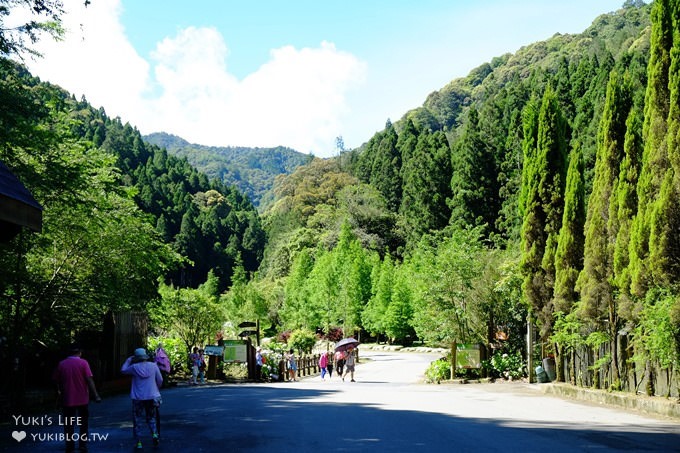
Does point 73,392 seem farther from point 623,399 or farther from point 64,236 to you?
point 623,399

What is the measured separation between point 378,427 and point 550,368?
1259 centimetres

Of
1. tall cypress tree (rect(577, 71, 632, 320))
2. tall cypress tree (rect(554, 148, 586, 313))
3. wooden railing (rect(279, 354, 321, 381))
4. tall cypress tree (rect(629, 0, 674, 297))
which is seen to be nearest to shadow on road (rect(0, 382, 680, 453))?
tall cypress tree (rect(629, 0, 674, 297))

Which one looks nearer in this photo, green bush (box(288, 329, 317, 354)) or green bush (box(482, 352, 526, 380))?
green bush (box(482, 352, 526, 380))

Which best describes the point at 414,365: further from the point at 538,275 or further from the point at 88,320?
the point at 88,320

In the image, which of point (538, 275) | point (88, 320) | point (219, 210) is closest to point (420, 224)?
point (538, 275)

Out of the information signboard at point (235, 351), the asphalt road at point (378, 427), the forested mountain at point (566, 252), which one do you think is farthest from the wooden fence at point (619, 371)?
the information signboard at point (235, 351)

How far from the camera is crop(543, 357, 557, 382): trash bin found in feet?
73.7

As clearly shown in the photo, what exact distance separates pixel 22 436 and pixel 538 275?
16.6 meters

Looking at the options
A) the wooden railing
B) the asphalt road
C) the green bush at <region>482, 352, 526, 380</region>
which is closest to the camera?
the asphalt road

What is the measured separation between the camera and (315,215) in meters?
97.0

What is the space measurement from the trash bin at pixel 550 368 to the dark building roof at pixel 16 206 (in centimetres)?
1863

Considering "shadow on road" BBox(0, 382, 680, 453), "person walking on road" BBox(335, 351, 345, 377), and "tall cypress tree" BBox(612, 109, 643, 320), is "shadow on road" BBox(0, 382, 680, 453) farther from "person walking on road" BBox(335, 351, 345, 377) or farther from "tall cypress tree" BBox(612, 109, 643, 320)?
"person walking on road" BBox(335, 351, 345, 377)

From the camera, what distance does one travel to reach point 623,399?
50.1 ft

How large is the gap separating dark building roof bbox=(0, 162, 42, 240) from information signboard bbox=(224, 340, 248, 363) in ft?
71.9
